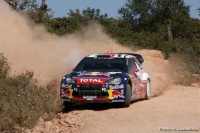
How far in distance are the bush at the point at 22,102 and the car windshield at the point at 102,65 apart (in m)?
1.39

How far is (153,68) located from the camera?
24.2 m

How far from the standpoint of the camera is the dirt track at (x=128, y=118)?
10898mm

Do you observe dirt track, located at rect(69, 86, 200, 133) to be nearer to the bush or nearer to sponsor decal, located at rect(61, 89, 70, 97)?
sponsor decal, located at rect(61, 89, 70, 97)

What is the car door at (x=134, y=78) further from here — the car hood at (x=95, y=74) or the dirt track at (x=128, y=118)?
the car hood at (x=95, y=74)

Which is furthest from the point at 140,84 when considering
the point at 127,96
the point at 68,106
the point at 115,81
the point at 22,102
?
the point at 22,102

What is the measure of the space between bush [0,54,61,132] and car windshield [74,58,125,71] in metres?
1.39

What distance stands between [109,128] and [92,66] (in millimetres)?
3514

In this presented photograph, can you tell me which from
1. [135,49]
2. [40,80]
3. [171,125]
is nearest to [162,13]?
[135,49]

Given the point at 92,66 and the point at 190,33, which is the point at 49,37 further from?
the point at 190,33

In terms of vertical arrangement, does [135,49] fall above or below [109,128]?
above

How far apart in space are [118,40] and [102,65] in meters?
14.8

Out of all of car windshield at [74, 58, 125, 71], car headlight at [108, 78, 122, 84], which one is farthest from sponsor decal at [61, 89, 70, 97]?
car windshield at [74, 58, 125, 71]

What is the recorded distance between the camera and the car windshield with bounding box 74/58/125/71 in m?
13.9

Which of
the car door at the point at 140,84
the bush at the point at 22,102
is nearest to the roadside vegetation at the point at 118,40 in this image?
the bush at the point at 22,102
